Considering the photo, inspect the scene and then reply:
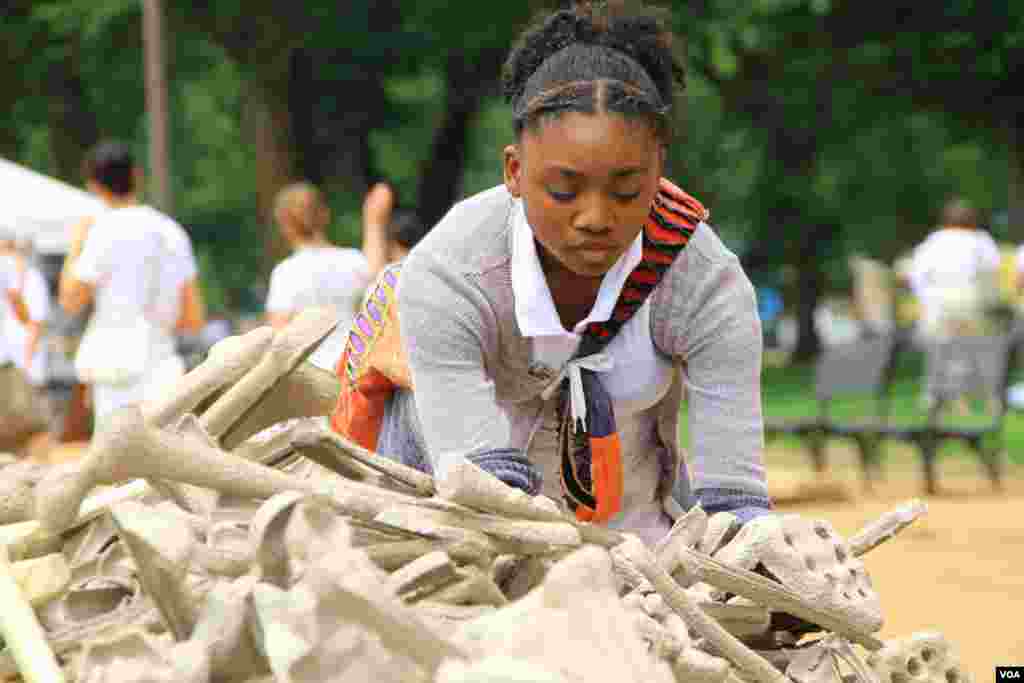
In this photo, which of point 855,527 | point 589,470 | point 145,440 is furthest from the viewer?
point 855,527

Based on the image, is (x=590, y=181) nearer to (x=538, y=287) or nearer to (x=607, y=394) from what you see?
(x=538, y=287)

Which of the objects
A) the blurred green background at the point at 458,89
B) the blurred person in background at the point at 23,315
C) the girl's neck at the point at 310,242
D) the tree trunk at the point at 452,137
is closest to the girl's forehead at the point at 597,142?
the girl's neck at the point at 310,242

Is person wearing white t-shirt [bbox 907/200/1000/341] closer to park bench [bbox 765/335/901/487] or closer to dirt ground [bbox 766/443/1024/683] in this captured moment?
dirt ground [bbox 766/443/1024/683]

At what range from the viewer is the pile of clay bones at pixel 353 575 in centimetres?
214

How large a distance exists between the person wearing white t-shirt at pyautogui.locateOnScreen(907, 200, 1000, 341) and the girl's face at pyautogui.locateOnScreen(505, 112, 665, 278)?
12.5m

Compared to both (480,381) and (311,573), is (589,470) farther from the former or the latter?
(311,573)

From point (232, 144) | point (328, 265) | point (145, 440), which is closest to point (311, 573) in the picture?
point (145, 440)

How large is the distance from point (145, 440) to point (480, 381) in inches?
25.7

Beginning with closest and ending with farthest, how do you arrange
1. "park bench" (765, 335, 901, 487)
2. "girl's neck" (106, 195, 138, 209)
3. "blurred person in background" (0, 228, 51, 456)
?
"girl's neck" (106, 195, 138, 209)
"blurred person in background" (0, 228, 51, 456)
"park bench" (765, 335, 901, 487)

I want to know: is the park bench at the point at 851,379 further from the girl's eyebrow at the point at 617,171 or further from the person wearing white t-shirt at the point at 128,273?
the girl's eyebrow at the point at 617,171

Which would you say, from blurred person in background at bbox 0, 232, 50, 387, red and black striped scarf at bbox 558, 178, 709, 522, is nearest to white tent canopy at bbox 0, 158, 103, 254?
blurred person in background at bbox 0, 232, 50, 387

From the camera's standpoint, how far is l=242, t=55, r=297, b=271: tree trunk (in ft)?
66.1

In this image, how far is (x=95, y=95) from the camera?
91.7ft

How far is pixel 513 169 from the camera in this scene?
3094 mm
